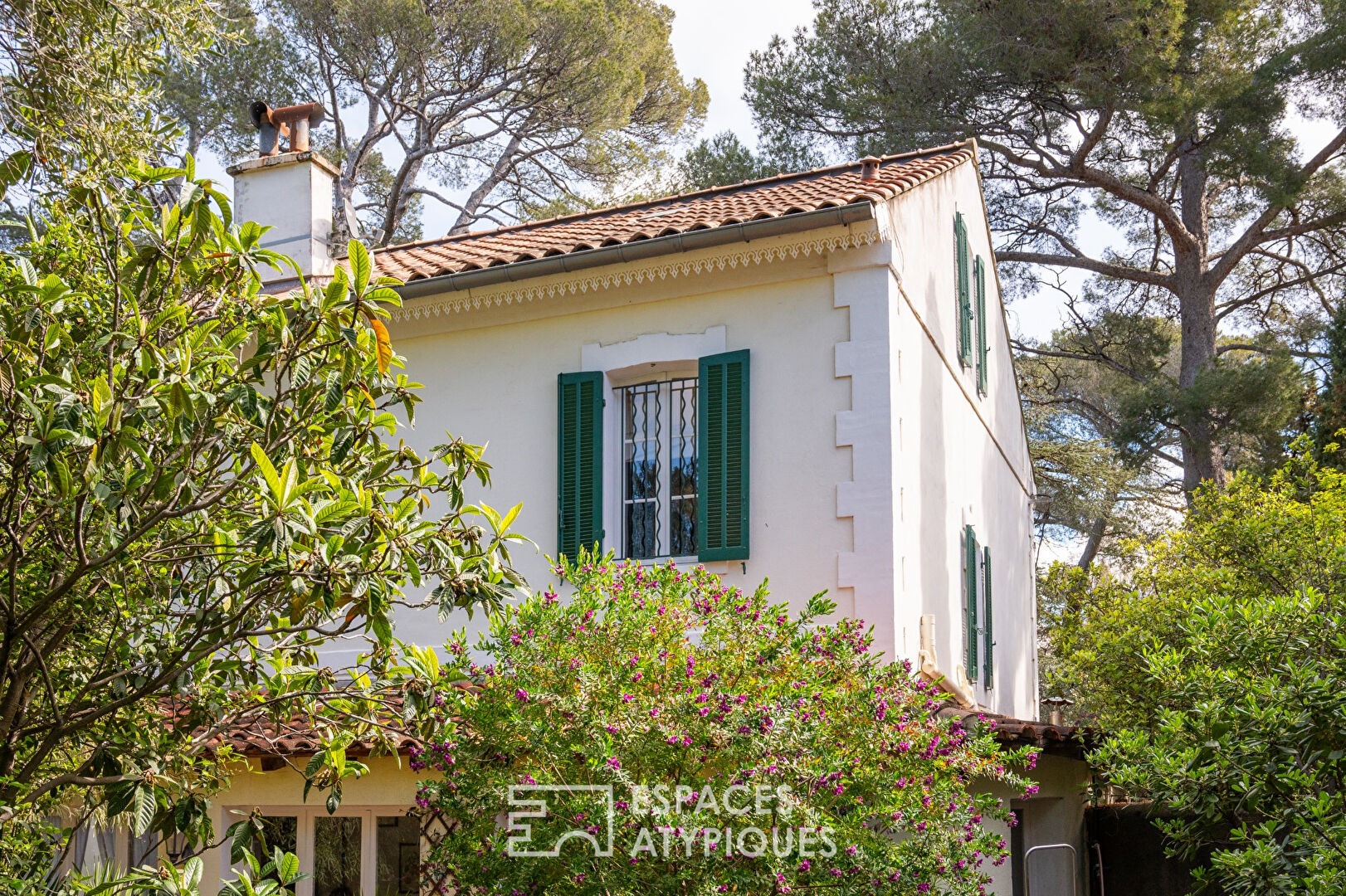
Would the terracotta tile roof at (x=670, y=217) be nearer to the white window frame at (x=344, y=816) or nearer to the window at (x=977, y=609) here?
the window at (x=977, y=609)

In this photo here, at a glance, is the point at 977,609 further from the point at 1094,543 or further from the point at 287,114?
the point at 1094,543

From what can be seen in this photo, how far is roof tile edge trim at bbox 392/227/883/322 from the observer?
10070 mm

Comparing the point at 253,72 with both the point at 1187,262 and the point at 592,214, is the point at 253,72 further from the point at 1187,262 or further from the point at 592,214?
the point at 1187,262

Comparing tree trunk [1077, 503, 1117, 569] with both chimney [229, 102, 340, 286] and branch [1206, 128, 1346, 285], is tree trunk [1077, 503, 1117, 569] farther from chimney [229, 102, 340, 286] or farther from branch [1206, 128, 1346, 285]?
chimney [229, 102, 340, 286]

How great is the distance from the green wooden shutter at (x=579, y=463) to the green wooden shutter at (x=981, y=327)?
565 centimetres

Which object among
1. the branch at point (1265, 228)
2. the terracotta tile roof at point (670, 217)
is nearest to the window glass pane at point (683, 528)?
the terracotta tile roof at point (670, 217)

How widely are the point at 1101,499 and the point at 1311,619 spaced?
2049 centimetres

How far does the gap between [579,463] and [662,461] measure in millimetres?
672

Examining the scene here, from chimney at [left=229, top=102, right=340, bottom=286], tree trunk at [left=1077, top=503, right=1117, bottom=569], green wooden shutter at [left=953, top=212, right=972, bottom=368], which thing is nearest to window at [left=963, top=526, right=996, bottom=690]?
green wooden shutter at [left=953, top=212, right=972, bottom=368]

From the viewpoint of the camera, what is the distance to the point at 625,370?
10797mm

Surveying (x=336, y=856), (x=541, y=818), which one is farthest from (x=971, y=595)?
(x=541, y=818)

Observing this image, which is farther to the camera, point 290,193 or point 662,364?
point 290,193

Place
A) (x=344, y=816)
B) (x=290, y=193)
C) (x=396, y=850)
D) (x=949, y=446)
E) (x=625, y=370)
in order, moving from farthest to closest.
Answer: (x=290, y=193) < (x=949, y=446) < (x=625, y=370) < (x=344, y=816) < (x=396, y=850)

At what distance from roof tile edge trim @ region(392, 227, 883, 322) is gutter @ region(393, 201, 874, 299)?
12 cm
